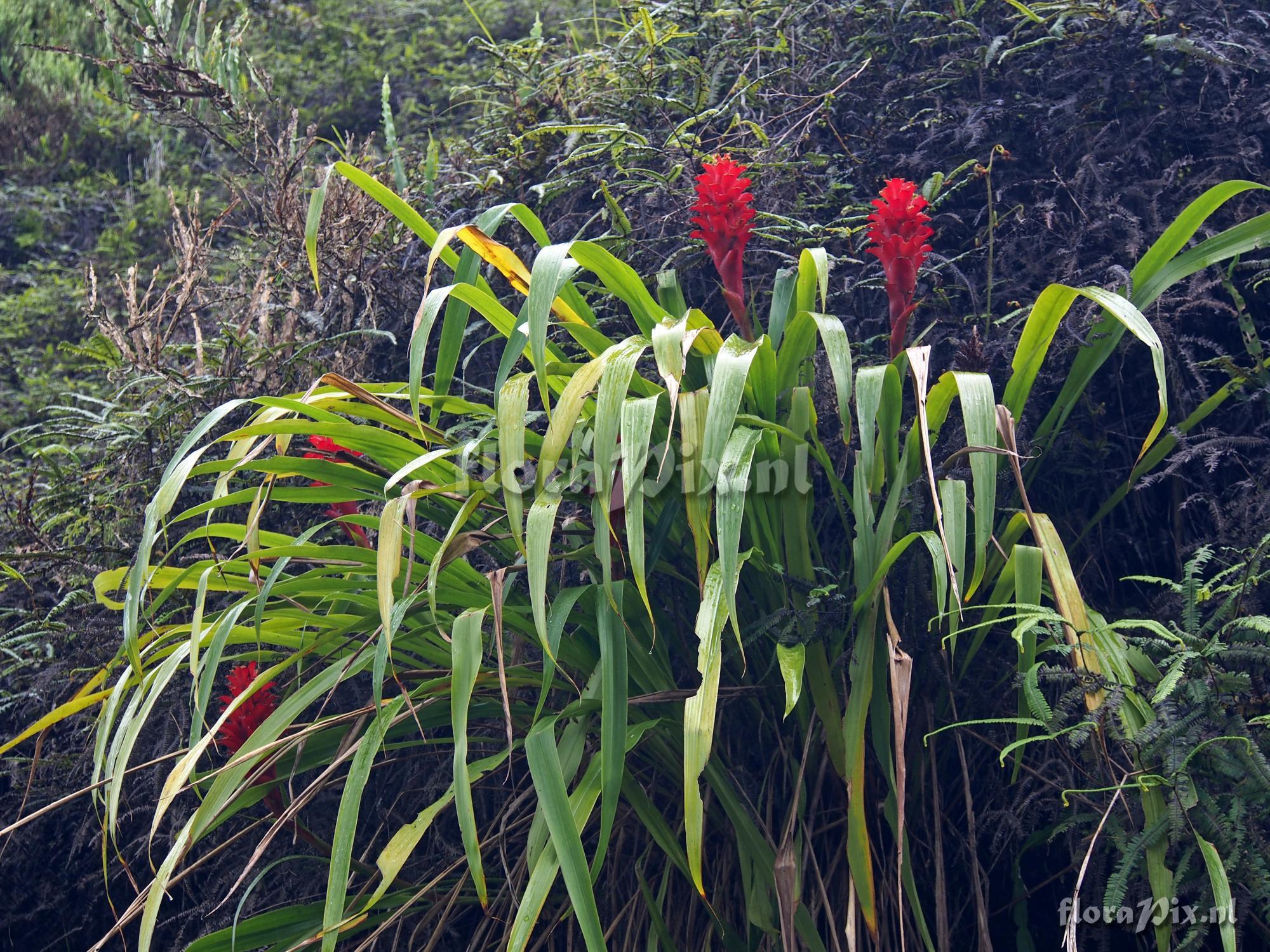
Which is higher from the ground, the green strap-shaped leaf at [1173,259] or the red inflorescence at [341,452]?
the green strap-shaped leaf at [1173,259]

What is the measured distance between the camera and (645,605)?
124cm

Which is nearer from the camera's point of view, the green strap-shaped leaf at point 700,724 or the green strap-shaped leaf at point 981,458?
the green strap-shaped leaf at point 700,724

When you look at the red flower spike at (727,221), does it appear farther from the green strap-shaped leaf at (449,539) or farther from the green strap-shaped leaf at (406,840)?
the green strap-shaped leaf at (406,840)

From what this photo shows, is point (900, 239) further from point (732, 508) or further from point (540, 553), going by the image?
point (540, 553)

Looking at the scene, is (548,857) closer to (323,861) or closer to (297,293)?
(323,861)

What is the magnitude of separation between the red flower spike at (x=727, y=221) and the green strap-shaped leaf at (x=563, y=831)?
23.7 inches

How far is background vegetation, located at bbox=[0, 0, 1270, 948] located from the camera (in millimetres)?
1290

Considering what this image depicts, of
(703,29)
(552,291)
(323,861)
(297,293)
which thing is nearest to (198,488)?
(297,293)

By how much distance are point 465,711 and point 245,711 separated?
1.47ft

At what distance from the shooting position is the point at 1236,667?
1.15 m

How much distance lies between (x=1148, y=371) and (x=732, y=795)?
0.98 metres

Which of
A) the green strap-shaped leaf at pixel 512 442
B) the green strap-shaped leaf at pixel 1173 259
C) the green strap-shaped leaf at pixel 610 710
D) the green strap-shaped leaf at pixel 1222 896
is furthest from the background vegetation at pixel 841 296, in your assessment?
the green strap-shaped leaf at pixel 512 442

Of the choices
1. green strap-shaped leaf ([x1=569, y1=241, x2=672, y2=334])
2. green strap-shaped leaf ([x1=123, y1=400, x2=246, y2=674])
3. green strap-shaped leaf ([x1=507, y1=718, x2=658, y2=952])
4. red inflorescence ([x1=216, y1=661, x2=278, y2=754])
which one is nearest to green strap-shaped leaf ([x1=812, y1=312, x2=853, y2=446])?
green strap-shaped leaf ([x1=569, y1=241, x2=672, y2=334])

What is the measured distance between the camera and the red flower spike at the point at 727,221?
129 centimetres
